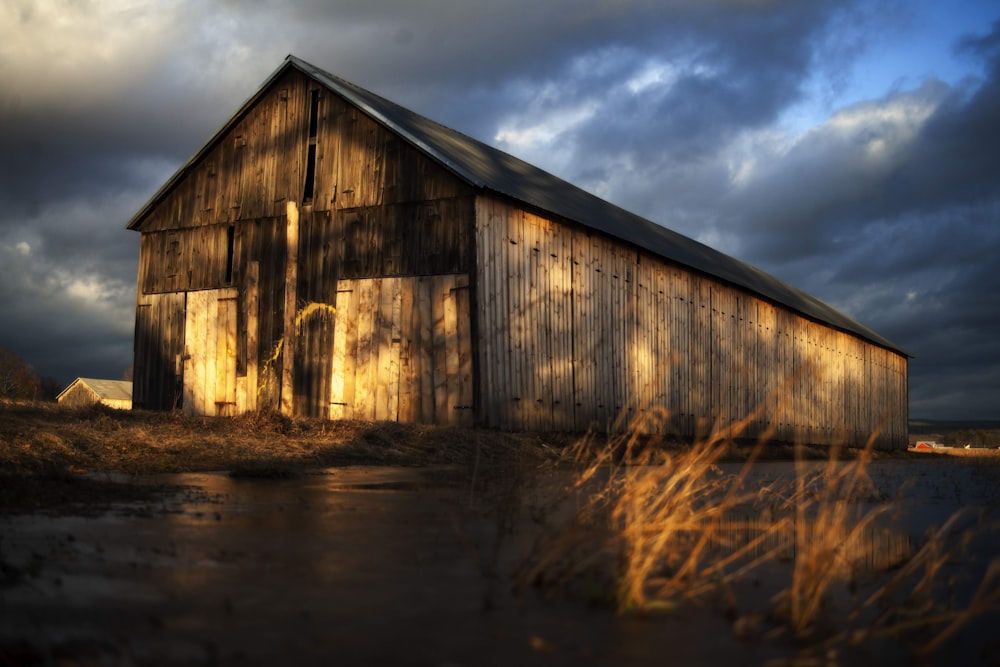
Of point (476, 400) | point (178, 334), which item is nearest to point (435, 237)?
point (476, 400)

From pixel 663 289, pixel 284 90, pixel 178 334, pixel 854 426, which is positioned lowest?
pixel 854 426

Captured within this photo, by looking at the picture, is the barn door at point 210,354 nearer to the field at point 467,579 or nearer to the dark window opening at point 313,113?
the dark window opening at point 313,113

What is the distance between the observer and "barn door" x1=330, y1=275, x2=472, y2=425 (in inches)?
632

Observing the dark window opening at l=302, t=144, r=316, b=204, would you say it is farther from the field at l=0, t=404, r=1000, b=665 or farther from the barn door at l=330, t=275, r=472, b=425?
the field at l=0, t=404, r=1000, b=665

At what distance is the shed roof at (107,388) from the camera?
197 feet

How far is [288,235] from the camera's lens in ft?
59.0

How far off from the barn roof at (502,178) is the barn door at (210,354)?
2824 mm

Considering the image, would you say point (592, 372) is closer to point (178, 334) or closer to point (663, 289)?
point (663, 289)

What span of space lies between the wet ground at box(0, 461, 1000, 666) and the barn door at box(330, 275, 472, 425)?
33.8ft

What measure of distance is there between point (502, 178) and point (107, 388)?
5175 centimetres

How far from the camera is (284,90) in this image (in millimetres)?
18672

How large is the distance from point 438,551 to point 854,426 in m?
31.8

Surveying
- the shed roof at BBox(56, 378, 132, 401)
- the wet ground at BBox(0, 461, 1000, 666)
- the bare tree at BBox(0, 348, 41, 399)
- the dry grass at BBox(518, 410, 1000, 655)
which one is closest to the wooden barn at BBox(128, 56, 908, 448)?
the wet ground at BBox(0, 461, 1000, 666)

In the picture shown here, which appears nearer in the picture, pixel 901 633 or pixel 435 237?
pixel 901 633
